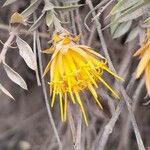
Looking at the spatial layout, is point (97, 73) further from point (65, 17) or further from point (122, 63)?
point (122, 63)

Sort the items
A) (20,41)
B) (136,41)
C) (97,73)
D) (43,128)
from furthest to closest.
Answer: (43,128) → (136,41) → (20,41) → (97,73)

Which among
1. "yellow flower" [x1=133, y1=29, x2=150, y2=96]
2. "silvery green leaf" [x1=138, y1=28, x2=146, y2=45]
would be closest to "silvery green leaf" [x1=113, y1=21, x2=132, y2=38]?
"silvery green leaf" [x1=138, y1=28, x2=146, y2=45]

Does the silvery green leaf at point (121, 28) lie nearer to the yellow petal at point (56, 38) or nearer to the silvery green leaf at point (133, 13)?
the silvery green leaf at point (133, 13)

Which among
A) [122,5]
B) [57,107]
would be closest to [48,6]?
[122,5]

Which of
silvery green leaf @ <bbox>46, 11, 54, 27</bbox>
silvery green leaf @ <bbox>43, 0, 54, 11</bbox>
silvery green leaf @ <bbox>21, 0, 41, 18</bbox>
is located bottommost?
silvery green leaf @ <bbox>46, 11, 54, 27</bbox>

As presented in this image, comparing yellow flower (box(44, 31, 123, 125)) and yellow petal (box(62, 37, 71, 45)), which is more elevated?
yellow petal (box(62, 37, 71, 45))

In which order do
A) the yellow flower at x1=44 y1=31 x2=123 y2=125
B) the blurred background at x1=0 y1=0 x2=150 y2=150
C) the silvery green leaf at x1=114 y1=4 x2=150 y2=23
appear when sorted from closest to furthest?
the yellow flower at x1=44 y1=31 x2=123 y2=125
the silvery green leaf at x1=114 y1=4 x2=150 y2=23
the blurred background at x1=0 y1=0 x2=150 y2=150

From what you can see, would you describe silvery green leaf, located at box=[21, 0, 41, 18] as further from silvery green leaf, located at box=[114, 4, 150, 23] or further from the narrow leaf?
silvery green leaf, located at box=[114, 4, 150, 23]

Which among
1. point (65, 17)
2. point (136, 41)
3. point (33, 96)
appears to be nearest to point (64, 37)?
point (65, 17)
